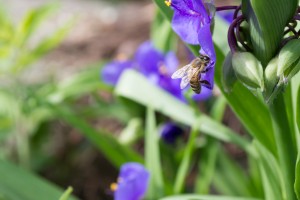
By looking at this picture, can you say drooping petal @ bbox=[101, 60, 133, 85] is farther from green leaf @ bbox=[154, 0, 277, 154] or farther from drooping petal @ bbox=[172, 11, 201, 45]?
drooping petal @ bbox=[172, 11, 201, 45]

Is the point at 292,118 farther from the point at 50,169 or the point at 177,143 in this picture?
the point at 50,169

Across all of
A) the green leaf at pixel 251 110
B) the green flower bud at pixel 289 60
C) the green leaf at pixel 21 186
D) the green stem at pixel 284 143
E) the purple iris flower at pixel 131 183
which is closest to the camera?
the green flower bud at pixel 289 60

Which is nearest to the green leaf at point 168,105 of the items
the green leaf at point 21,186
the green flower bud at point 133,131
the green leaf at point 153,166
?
the green leaf at point 153,166

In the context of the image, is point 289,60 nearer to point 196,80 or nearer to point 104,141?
point 196,80

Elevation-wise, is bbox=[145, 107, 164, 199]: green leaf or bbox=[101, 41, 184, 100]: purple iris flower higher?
bbox=[101, 41, 184, 100]: purple iris flower

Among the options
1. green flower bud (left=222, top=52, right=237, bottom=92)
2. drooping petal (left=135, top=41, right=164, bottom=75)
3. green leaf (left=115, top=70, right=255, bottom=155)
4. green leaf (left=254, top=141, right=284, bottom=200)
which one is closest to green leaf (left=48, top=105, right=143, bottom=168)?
green leaf (left=115, top=70, right=255, bottom=155)

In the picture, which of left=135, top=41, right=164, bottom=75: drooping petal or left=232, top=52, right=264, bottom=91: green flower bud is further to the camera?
left=135, top=41, right=164, bottom=75: drooping petal

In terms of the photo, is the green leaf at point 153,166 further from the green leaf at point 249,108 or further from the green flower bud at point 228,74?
the green flower bud at point 228,74

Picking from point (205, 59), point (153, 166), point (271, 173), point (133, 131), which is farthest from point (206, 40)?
point (133, 131)
